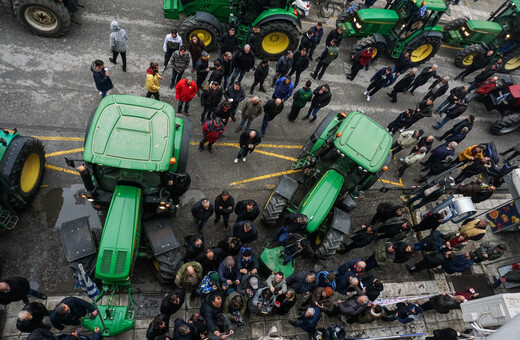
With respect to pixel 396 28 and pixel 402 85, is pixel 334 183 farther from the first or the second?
pixel 396 28

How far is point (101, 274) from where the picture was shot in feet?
18.5

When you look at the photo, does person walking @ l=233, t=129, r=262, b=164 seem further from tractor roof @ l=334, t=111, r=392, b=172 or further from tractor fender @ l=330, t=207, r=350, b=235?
tractor fender @ l=330, t=207, r=350, b=235

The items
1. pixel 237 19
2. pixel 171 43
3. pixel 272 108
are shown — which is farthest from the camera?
pixel 237 19

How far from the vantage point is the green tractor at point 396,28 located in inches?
462

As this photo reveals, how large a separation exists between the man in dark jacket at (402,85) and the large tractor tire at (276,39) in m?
3.74

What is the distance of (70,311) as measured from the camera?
17.1 feet

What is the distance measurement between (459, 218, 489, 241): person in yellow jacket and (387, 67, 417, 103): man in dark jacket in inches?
193

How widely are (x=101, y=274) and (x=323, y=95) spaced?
7085 millimetres

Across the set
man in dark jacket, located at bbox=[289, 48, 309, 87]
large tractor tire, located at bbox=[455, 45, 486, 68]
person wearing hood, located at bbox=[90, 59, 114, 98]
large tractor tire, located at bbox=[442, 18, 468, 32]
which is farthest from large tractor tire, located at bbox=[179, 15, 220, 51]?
large tractor tire, located at bbox=[442, 18, 468, 32]

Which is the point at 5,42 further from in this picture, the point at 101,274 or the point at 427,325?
the point at 427,325

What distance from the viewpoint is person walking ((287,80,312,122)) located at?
30.3 feet

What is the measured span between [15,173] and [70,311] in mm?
2928

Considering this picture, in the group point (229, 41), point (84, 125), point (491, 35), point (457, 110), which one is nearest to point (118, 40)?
point (84, 125)

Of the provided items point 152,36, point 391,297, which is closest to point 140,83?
point 152,36
